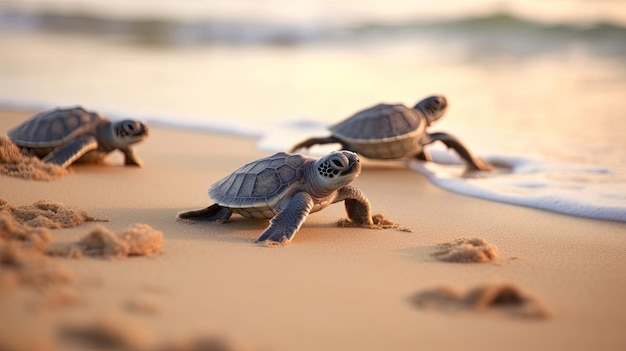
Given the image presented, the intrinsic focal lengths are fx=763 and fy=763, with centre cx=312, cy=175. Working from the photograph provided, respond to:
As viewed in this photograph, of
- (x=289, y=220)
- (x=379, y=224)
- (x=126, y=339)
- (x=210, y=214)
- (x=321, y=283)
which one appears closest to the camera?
(x=126, y=339)

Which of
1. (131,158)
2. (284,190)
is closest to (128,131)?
(131,158)

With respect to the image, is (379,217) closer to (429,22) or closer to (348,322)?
(348,322)

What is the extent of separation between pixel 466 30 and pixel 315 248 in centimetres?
1785

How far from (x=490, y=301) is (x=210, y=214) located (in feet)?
7.60

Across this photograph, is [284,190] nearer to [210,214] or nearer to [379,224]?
[210,214]

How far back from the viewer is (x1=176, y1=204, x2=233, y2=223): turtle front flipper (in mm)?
5180

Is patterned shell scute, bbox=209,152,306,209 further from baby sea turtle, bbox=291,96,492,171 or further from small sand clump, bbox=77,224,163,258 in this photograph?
baby sea turtle, bbox=291,96,492,171

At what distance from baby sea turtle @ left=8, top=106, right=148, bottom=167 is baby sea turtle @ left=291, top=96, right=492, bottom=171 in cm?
206

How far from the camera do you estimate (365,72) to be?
15.2m

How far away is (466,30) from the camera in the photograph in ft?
70.1

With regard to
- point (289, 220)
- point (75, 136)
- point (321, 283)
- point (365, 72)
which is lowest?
point (321, 283)

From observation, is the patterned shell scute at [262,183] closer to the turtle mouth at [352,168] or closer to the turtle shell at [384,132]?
the turtle mouth at [352,168]

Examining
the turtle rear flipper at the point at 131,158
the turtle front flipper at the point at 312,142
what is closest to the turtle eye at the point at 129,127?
the turtle rear flipper at the point at 131,158

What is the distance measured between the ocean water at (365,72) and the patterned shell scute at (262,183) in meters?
2.27
